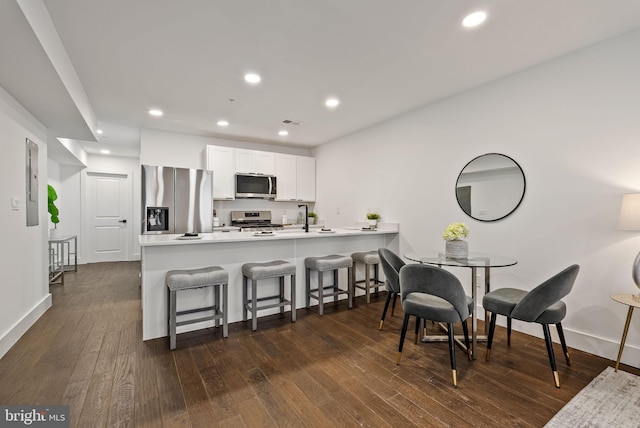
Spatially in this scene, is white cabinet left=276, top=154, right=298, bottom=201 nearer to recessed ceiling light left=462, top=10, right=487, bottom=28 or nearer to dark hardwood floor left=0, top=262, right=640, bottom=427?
dark hardwood floor left=0, top=262, right=640, bottom=427

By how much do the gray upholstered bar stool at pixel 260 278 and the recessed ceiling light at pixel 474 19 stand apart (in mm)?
2676

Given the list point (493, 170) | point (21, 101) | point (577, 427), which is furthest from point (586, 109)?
point (21, 101)

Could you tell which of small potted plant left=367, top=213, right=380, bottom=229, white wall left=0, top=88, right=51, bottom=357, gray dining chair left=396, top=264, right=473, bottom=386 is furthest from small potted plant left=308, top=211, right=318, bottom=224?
white wall left=0, top=88, right=51, bottom=357

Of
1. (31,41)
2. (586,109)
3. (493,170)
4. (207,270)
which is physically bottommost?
(207,270)

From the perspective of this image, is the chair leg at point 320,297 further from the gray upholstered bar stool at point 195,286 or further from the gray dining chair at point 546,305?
the gray dining chair at point 546,305

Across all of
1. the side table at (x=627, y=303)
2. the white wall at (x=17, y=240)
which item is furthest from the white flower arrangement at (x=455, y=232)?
the white wall at (x=17, y=240)

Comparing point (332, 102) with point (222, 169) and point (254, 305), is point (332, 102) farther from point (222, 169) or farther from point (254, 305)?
point (254, 305)

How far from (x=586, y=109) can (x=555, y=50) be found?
596 mm

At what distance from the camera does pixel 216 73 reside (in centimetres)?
307

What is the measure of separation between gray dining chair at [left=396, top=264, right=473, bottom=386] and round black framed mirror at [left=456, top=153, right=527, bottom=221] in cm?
148

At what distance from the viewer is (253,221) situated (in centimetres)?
588

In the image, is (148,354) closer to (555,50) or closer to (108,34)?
(108,34)

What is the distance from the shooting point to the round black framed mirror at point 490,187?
3.12 meters

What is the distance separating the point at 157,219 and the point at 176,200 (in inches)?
15.9
